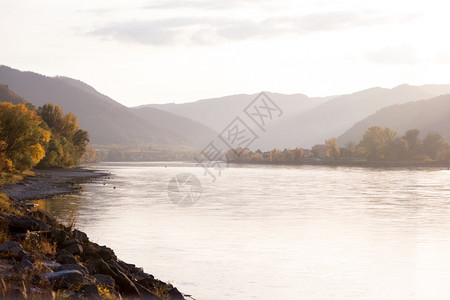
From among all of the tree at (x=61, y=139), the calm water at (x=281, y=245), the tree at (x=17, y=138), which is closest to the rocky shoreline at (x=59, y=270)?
the calm water at (x=281, y=245)

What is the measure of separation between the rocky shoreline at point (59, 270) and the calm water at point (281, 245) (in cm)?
417

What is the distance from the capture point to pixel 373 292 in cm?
2642

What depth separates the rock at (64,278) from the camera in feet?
59.4

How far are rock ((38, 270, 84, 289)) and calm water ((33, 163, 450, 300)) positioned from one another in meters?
7.89

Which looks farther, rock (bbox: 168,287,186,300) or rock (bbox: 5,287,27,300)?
rock (bbox: 168,287,186,300)

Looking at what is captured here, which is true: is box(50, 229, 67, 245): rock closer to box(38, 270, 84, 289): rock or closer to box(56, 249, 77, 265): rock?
box(56, 249, 77, 265): rock

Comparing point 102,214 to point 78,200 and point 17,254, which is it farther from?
point 17,254

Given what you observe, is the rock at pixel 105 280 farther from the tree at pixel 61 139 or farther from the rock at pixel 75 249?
the tree at pixel 61 139

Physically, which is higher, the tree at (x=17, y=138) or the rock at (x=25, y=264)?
the tree at (x=17, y=138)

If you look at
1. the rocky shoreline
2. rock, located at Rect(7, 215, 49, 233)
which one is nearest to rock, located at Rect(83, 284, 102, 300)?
the rocky shoreline

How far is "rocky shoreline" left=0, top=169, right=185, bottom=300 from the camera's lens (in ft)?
56.4

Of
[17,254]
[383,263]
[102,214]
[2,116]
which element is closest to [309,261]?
[383,263]

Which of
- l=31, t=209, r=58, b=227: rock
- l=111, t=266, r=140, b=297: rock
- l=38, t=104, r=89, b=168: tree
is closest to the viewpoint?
l=111, t=266, r=140, b=297: rock

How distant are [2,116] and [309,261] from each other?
76.8 metres
